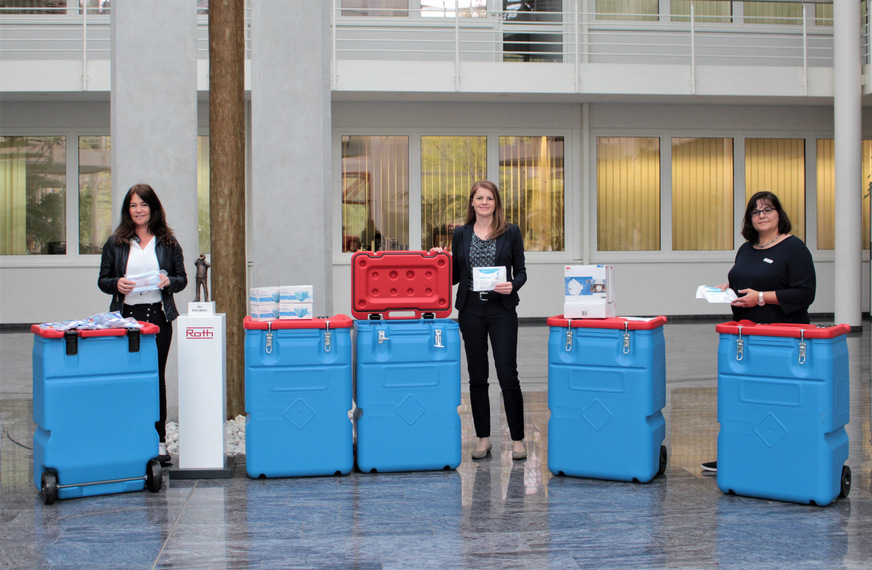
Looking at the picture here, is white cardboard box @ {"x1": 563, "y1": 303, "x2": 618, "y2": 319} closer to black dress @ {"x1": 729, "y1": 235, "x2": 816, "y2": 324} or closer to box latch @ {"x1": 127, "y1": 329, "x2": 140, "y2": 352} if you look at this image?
black dress @ {"x1": 729, "y1": 235, "x2": 816, "y2": 324}

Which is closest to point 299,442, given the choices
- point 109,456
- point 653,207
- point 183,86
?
point 109,456

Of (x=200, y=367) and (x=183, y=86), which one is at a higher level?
(x=183, y=86)

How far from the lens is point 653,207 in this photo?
594 inches

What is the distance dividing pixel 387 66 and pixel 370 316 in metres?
8.79

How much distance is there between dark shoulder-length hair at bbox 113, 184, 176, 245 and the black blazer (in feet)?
5.81

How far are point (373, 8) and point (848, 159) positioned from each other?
314 inches

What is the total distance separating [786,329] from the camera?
4.20m

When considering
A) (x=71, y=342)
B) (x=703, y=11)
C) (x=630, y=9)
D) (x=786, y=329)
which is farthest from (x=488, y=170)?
(x=71, y=342)

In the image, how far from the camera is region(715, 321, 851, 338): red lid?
13.5 ft

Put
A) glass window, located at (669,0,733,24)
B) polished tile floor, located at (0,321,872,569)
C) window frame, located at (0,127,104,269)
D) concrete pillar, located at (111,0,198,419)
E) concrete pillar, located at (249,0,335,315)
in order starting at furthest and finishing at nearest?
1. glass window, located at (669,0,733,24)
2. window frame, located at (0,127,104,269)
3. concrete pillar, located at (249,0,335,315)
4. concrete pillar, located at (111,0,198,419)
5. polished tile floor, located at (0,321,872,569)

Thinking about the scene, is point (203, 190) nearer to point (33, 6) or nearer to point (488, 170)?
point (33, 6)

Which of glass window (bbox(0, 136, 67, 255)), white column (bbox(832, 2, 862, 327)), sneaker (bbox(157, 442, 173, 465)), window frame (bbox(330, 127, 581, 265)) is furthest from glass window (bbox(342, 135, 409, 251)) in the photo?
sneaker (bbox(157, 442, 173, 465))

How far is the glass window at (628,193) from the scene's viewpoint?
14984 mm

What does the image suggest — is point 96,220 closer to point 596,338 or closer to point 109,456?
point 109,456
